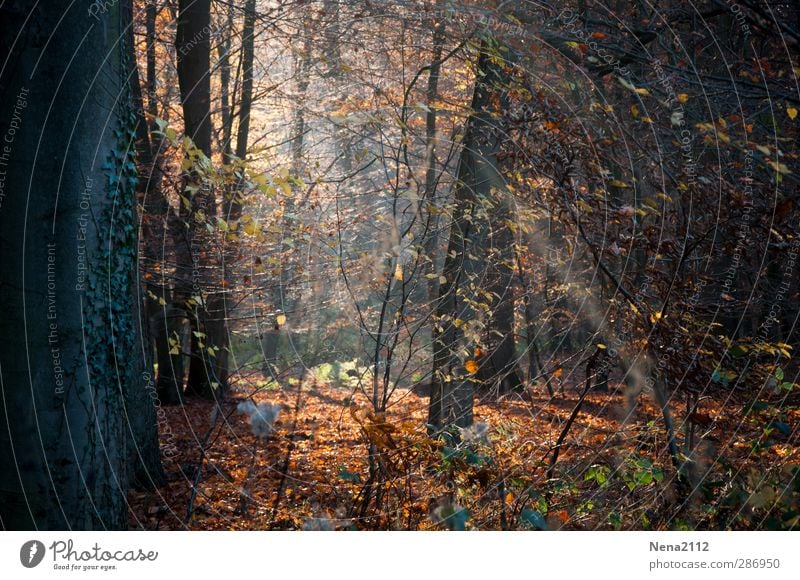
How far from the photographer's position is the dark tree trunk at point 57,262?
344cm

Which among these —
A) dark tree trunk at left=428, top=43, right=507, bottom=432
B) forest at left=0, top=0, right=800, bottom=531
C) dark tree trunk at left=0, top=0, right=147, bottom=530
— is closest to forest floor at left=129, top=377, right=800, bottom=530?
forest at left=0, top=0, right=800, bottom=531

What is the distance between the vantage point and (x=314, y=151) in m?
12.9

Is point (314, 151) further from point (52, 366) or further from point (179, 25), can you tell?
point (52, 366)

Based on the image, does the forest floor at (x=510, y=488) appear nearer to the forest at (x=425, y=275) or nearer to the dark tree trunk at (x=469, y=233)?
the forest at (x=425, y=275)

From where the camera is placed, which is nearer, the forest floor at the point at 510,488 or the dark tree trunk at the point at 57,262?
the dark tree trunk at the point at 57,262

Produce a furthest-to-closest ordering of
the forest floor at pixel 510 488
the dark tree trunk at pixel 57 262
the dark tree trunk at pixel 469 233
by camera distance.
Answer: the dark tree trunk at pixel 469 233 → the forest floor at pixel 510 488 → the dark tree trunk at pixel 57 262
